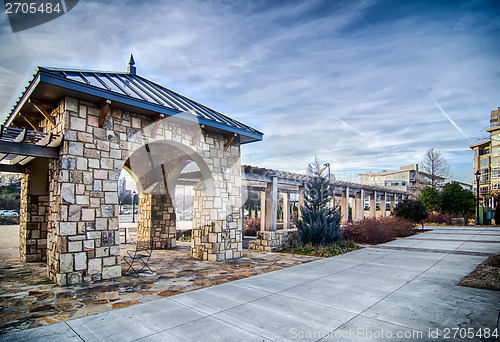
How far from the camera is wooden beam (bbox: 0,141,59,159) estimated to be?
18.8ft

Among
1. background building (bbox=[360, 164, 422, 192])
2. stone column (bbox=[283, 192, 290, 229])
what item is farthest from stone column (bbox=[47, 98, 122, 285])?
background building (bbox=[360, 164, 422, 192])

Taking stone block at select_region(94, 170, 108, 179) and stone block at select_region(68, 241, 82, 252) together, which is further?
stone block at select_region(94, 170, 108, 179)

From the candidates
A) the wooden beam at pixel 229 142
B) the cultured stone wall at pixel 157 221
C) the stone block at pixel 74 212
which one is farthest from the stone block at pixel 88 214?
the cultured stone wall at pixel 157 221

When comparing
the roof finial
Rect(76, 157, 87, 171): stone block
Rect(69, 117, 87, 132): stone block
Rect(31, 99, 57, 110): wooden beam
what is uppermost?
the roof finial

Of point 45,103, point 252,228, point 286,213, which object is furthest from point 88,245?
point 252,228

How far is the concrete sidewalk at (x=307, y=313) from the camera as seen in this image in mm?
3693

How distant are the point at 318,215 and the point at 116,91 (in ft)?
27.1

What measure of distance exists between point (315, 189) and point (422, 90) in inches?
217

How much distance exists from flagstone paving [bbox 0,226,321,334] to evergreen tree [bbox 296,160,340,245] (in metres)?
1.79

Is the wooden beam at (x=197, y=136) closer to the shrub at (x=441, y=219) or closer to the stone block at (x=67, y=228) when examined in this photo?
the stone block at (x=67, y=228)

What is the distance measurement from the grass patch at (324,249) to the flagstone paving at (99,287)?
26.8 inches

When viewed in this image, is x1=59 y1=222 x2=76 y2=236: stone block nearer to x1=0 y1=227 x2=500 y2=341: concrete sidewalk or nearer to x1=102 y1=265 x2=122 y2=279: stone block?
x1=102 y1=265 x2=122 y2=279: stone block

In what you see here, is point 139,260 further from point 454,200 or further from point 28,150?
point 454,200

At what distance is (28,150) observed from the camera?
6043mm
